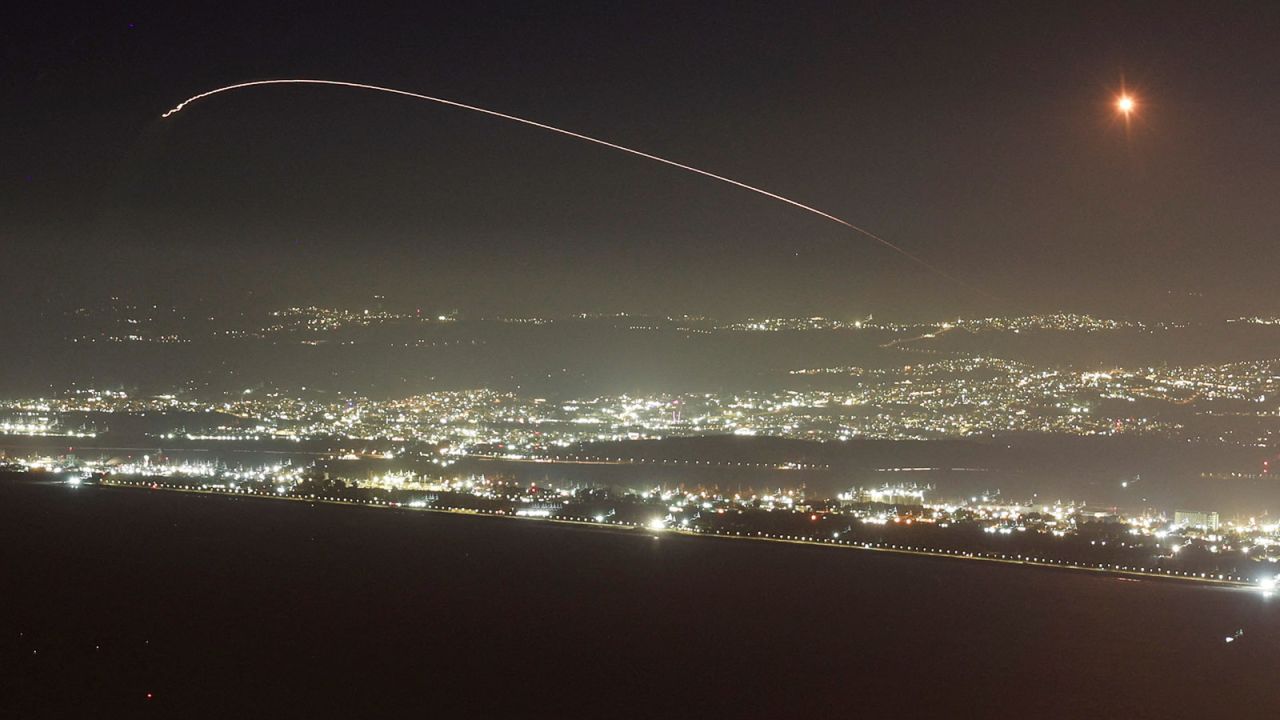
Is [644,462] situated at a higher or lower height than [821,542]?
higher

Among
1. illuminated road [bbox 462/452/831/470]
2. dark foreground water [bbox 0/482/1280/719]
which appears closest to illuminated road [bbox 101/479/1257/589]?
dark foreground water [bbox 0/482/1280/719]

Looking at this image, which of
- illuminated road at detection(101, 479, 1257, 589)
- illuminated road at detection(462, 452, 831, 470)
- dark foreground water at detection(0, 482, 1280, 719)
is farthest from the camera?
illuminated road at detection(462, 452, 831, 470)

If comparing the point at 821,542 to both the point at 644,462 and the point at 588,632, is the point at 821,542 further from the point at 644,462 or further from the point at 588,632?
the point at 644,462

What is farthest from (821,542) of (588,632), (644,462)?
(644,462)

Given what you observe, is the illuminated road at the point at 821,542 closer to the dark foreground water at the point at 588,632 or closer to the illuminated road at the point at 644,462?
the dark foreground water at the point at 588,632

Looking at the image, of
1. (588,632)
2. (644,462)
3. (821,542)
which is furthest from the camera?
(644,462)

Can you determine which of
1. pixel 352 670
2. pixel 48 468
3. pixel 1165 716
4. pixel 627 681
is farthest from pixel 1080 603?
pixel 48 468

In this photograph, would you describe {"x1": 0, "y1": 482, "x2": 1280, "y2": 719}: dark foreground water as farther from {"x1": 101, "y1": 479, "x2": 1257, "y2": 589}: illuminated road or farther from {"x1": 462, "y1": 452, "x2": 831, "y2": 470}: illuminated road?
{"x1": 462, "y1": 452, "x2": 831, "y2": 470}: illuminated road

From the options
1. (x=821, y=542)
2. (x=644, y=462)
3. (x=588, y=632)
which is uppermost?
(x=644, y=462)

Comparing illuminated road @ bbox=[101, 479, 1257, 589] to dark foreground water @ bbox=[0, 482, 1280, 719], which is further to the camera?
illuminated road @ bbox=[101, 479, 1257, 589]

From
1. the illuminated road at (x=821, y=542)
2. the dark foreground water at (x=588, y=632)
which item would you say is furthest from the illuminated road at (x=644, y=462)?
the dark foreground water at (x=588, y=632)
